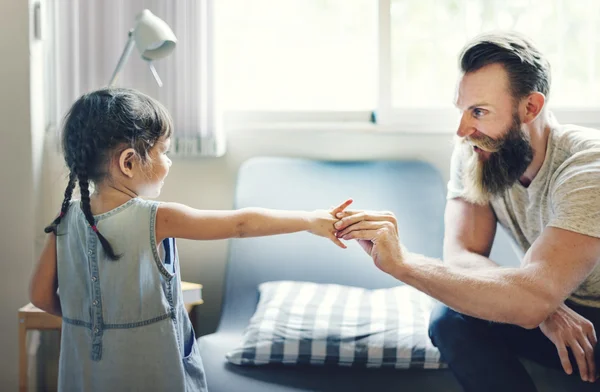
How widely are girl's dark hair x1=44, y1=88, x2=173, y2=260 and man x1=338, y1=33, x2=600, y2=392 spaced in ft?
1.71

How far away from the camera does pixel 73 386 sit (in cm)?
166

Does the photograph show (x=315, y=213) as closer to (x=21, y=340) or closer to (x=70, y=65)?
(x=21, y=340)

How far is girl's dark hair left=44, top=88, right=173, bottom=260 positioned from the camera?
1602 mm

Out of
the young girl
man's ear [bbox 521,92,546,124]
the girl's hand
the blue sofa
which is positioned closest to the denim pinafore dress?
the young girl

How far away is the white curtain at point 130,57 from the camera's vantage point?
276 cm

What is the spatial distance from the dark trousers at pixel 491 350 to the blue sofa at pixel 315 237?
0.62 m

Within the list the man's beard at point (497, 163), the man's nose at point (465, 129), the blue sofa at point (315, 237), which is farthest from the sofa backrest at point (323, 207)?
the man's nose at point (465, 129)

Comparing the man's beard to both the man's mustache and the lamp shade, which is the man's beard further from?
the lamp shade

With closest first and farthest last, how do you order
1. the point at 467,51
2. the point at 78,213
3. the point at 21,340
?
the point at 78,213, the point at 467,51, the point at 21,340

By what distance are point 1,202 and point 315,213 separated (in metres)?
1.38

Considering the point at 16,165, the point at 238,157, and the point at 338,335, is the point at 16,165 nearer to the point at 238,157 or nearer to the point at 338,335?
the point at 238,157

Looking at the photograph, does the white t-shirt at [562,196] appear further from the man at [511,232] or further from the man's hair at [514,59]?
the man's hair at [514,59]

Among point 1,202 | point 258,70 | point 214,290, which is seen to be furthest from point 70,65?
point 214,290

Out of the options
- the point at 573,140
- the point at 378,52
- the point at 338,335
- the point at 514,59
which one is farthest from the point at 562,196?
the point at 378,52
